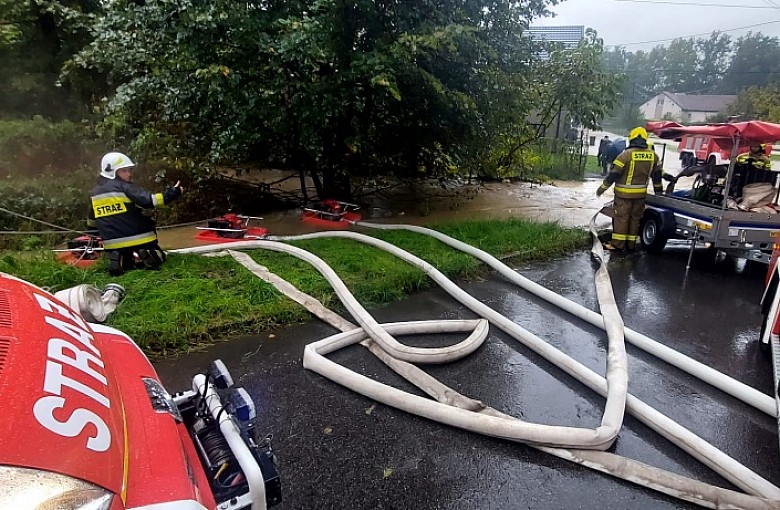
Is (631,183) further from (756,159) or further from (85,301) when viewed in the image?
(85,301)

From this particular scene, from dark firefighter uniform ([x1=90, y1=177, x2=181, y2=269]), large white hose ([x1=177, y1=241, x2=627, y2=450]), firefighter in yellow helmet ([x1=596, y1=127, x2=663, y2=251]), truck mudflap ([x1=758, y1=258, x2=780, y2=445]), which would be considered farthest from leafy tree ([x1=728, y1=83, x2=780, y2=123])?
dark firefighter uniform ([x1=90, y1=177, x2=181, y2=269])

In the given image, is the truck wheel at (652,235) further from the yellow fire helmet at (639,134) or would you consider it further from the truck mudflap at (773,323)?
the truck mudflap at (773,323)

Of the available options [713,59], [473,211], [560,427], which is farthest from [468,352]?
[713,59]

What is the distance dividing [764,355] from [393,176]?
20.6 ft

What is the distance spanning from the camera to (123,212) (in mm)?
4906

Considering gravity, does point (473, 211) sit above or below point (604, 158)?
below

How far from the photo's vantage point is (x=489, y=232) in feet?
24.3

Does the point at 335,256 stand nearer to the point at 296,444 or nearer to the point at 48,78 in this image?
the point at 296,444

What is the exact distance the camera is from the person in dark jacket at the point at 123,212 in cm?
480

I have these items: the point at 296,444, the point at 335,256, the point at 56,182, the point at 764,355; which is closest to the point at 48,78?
the point at 56,182

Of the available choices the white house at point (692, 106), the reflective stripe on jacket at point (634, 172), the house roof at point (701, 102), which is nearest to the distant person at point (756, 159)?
the reflective stripe on jacket at point (634, 172)

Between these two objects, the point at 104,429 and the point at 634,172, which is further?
the point at 634,172

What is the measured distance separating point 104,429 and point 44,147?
12.1 meters

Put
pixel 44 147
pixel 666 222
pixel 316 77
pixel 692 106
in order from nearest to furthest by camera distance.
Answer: pixel 316 77
pixel 666 222
pixel 44 147
pixel 692 106
